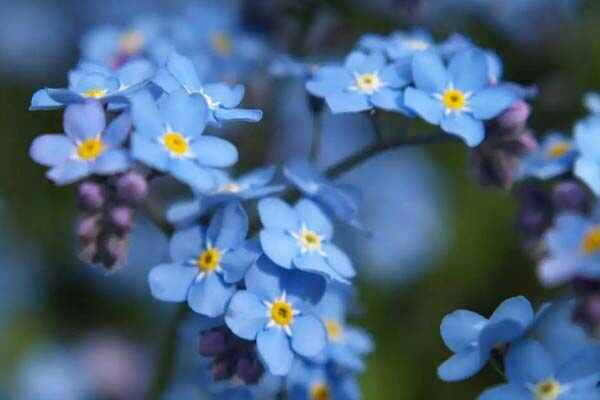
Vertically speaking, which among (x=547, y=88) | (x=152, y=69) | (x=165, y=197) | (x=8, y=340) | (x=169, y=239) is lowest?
(x=8, y=340)

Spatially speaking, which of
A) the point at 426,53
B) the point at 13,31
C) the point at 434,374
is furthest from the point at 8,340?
the point at 426,53

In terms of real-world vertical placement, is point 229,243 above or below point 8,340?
above

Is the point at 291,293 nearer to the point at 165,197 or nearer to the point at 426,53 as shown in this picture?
the point at 426,53

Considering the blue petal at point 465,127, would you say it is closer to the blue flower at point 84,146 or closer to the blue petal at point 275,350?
the blue petal at point 275,350

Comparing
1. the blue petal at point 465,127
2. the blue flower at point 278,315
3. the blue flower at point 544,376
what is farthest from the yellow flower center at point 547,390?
the blue petal at point 465,127

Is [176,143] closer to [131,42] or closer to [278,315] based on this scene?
[278,315]

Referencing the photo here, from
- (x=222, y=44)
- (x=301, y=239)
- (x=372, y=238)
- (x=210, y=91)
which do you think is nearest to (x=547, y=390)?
(x=301, y=239)
